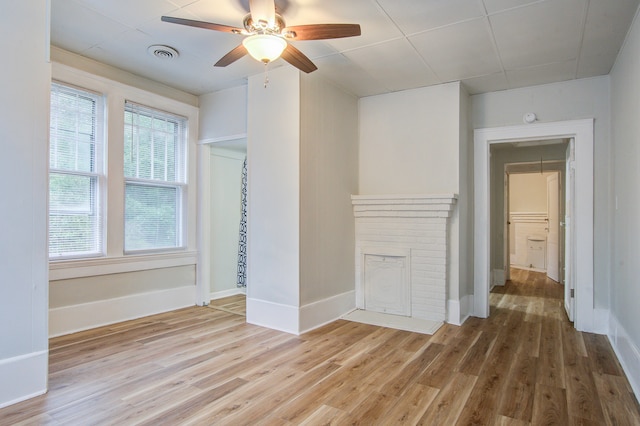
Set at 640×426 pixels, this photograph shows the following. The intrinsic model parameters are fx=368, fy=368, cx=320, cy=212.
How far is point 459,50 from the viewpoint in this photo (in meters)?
3.22

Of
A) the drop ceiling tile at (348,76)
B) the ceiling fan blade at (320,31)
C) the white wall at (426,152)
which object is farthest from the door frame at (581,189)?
the ceiling fan blade at (320,31)

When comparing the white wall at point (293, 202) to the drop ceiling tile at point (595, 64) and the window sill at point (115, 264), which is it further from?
the drop ceiling tile at point (595, 64)

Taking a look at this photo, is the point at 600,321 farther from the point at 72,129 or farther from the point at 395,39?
the point at 72,129

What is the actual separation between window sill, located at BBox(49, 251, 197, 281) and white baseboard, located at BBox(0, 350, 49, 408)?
4.29 feet

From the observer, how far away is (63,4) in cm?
263

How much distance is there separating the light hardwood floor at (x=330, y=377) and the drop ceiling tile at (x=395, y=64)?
2.63 meters

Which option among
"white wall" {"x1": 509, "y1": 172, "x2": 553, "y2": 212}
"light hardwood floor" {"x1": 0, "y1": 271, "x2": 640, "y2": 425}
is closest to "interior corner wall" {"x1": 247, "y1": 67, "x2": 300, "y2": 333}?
"light hardwood floor" {"x1": 0, "y1": 271, "x2": 640, "y2": 425}

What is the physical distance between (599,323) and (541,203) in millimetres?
5317

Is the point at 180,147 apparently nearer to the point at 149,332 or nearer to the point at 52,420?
the point at 149,332

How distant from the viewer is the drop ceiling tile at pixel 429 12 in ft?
8.21

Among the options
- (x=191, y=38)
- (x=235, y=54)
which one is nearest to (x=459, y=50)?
(x=235, y=54)

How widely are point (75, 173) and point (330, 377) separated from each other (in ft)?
9.93

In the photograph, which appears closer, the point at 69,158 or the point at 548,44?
the point at 548,44

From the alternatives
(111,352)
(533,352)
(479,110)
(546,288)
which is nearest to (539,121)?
(479,110)
